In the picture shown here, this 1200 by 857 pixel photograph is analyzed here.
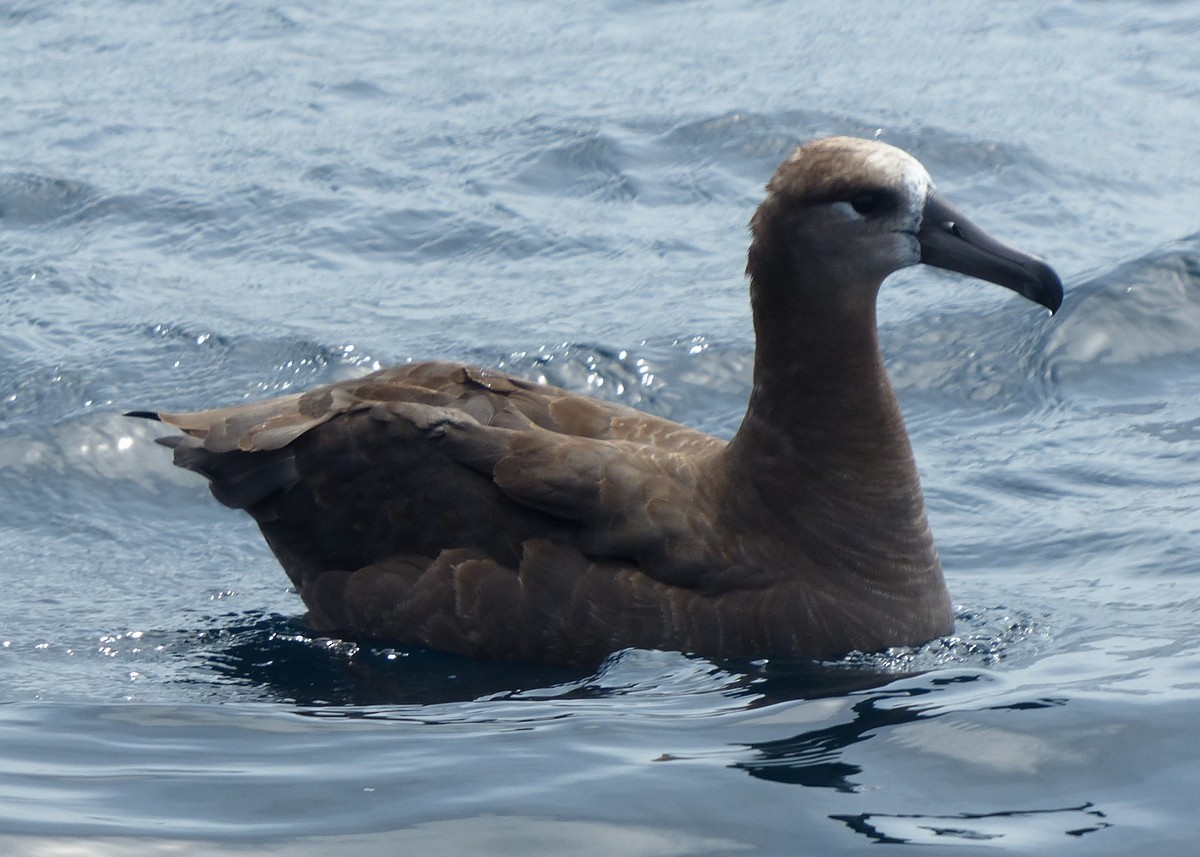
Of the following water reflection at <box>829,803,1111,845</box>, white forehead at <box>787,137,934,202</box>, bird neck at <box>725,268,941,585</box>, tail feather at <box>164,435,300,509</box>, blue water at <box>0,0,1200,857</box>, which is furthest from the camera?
Result: tail feather at <box>164,435,300,509</box>

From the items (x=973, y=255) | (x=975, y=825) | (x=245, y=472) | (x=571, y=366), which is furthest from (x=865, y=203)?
(x=571, y=366)

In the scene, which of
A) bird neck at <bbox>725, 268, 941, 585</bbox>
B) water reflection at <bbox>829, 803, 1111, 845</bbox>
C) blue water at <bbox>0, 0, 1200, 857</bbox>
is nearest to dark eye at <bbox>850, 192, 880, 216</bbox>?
bird neck at <bbox>725, 268, 941, 585</bbox>

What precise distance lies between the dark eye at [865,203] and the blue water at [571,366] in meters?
1.68

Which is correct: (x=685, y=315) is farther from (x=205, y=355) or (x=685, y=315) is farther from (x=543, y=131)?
(x=543, y=131)

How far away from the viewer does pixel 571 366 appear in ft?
36.3

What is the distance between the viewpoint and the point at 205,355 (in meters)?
11.3

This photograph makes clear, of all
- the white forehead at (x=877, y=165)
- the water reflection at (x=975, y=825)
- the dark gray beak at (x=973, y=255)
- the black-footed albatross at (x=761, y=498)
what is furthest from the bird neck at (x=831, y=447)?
the water reflection at (x=975, y=825)

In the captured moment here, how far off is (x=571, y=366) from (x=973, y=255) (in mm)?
4267

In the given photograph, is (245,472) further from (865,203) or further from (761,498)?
(865,203)

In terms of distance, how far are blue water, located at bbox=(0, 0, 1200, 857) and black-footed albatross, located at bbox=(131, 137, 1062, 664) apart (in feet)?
0.60

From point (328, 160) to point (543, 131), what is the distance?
Result: 181cm

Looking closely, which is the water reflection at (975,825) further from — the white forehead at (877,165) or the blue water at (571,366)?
the white forehead at (877,165)

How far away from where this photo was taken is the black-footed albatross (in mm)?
6965

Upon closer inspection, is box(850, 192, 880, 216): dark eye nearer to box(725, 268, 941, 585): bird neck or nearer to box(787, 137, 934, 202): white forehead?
box(787, 137, 934, 202): white forehead
